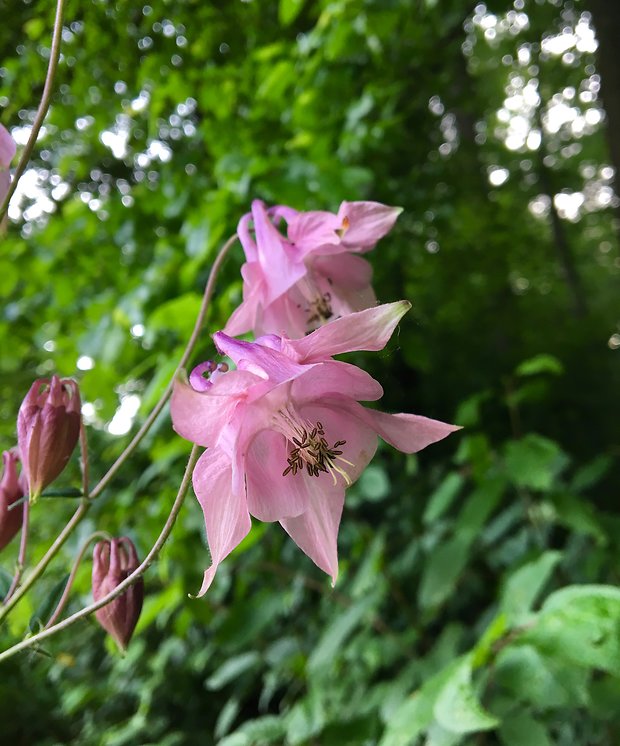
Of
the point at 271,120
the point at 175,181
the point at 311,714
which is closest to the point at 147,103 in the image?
the point at 175,181

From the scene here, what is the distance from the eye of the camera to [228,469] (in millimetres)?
394

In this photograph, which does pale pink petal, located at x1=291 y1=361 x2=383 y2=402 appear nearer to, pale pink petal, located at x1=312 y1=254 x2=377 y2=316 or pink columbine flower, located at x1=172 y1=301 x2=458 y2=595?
pink columbine flower, located at x1=172 y1=301 x2=458 y2=595

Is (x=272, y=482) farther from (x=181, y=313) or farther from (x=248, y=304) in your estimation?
(x=181, y=313)

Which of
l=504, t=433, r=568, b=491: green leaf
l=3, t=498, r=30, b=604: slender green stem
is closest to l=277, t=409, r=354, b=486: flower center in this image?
l=3, t=498, r=30, b=604: slender green stem

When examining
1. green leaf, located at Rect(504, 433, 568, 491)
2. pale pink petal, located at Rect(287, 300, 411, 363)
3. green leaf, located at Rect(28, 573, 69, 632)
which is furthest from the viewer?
green leaf, located at Rect(504, 433, 568, 491)

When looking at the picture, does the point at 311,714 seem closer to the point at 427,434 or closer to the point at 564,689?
the point at 564,689

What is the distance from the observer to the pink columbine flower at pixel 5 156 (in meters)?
0.45

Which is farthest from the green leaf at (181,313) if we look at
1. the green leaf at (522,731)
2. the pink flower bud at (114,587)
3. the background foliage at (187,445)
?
the green leaf at (522,731)

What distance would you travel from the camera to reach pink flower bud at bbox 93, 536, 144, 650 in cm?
47

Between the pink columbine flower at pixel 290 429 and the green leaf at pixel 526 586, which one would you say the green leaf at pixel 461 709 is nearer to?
the green leaf at pixel 526 586

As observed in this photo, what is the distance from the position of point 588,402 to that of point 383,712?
2685mm

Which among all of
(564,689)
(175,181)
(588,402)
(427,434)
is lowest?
(588,402)

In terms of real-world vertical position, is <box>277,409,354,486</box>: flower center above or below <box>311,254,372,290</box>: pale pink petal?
below

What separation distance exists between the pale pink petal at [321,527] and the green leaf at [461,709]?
0.33 meters
